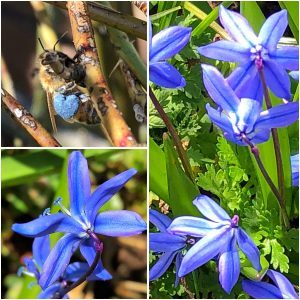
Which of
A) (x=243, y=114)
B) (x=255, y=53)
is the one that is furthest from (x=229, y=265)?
→ (x=255, y=53)

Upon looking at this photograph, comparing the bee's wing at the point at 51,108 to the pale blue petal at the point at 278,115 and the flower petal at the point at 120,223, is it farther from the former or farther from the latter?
the pale blue petal at the point at 278,115

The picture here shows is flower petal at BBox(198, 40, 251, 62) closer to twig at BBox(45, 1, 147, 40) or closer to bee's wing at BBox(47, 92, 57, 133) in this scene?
twig at BBox(45, 1, 147, 40)

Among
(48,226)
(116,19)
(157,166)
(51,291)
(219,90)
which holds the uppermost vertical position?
(116,19)

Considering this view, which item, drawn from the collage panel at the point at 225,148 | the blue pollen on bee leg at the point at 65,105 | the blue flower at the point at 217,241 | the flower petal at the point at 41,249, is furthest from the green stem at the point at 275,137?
the flower petal at the point at 41,249

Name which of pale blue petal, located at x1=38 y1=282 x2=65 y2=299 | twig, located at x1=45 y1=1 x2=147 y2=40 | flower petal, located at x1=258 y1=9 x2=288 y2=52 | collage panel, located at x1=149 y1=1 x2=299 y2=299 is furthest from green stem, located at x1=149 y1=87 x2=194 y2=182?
pale blue petal, located at x1=38 y1=282 x2=65 y2=299

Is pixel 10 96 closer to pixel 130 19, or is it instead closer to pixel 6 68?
pixel 6 68

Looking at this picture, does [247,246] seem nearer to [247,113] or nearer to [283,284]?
[283,284]

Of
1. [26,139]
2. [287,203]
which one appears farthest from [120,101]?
[287,203]

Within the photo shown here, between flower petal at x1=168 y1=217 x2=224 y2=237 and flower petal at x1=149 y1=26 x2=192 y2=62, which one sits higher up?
flower petal at x1=149 y1=26 x2=192 y2=62
